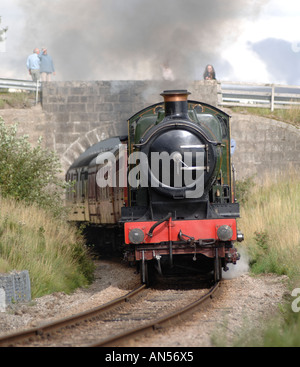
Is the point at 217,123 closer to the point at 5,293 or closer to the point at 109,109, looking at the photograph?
the point at 5,293

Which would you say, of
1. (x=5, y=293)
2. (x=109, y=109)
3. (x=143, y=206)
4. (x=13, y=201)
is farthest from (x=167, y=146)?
(x=109, y=109)

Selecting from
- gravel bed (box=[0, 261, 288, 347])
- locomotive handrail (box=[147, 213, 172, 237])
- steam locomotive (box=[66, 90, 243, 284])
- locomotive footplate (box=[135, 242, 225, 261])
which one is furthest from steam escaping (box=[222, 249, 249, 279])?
locomotive handrail (box=[147, 213, 172, 237])

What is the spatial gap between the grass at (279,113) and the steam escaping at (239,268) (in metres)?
10.2

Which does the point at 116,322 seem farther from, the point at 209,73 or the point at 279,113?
the point at 279,113

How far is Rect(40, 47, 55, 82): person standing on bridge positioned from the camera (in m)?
22.0

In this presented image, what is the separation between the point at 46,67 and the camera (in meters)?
22.0

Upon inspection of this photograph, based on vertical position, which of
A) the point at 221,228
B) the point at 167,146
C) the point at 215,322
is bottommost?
the point at 215,322

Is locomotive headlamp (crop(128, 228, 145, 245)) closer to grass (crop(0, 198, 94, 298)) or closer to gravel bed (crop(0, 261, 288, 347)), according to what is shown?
gravel bed (crop(0, 261, 288, 347))

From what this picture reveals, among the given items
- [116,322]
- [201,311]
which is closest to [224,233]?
[201,311]

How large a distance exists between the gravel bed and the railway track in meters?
0.16

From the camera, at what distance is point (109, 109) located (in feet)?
69.8

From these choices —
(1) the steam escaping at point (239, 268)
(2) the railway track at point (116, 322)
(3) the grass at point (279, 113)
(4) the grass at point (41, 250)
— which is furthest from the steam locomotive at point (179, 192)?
(3) the grass at point (279, 113)

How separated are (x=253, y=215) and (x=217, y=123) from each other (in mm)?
4434
